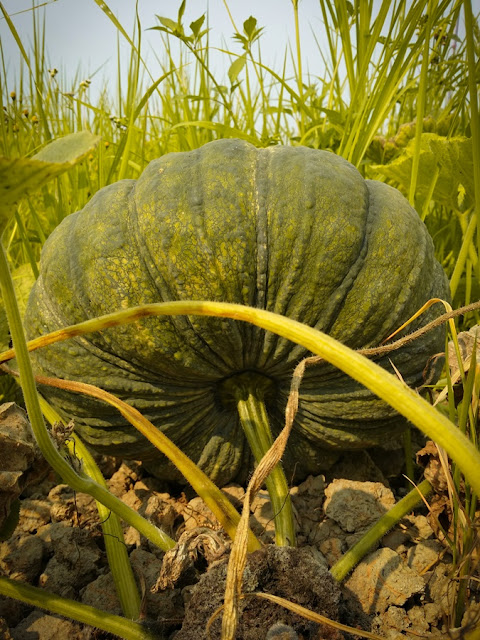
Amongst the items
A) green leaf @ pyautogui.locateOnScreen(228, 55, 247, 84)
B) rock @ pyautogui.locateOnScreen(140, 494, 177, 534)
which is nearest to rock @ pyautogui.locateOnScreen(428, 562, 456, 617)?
rock @ pyautogui.locateOnScreen(140, 494, 177, 534)

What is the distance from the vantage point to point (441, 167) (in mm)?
1922

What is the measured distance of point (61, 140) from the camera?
2.84 feet

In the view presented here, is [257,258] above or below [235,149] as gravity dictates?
below

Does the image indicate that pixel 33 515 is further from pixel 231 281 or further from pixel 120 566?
pixel 231 281

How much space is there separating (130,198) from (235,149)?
32 centimetres

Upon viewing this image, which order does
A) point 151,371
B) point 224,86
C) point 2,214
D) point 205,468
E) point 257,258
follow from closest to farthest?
point 2,214 < point 257,258 < point 151,371 < point 205,468 < point 224,86

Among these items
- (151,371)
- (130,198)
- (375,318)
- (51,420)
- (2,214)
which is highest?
(2,214)

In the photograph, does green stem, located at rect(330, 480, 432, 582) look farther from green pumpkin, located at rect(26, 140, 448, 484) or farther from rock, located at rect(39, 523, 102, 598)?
rock, located at rect(39, 523, 102, 598)

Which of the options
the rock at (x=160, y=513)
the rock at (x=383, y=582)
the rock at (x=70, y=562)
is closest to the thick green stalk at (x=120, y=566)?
the rock at (x=70, y=562)

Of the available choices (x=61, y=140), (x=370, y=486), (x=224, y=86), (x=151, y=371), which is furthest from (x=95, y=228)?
(x=224, y=86)

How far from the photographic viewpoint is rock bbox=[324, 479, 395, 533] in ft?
5.06

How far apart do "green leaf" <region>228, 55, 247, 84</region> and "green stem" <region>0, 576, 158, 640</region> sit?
2216mm

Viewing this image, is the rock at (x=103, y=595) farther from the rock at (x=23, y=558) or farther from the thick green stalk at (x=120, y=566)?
the rock at (x=23, y=558)

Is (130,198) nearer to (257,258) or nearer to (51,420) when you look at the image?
(257,258)
